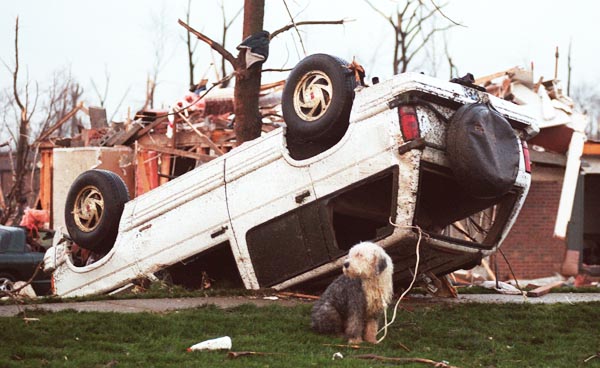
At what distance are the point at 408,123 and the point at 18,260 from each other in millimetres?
9765

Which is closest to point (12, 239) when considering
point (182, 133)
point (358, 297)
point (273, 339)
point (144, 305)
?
point (182, 133)

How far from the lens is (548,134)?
65.1 feet

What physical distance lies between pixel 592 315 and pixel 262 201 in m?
3.37

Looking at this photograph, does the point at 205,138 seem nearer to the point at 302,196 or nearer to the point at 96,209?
the point at 96,209

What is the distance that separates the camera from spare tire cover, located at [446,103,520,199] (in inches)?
329

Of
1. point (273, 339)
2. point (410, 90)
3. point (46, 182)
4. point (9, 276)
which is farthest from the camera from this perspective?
point (46, 182)

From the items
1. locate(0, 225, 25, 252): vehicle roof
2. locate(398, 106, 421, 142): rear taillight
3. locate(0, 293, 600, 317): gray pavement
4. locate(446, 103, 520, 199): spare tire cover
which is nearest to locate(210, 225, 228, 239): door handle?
locate(0, 293, 600, 317): gray pavement

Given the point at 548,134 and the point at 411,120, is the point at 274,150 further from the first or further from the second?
the point at 548,134

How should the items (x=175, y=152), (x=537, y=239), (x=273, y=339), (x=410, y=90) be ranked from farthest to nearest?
(x=537, y=239), (x=175, y=152), (x=410, y=90), (x=273, y=339)

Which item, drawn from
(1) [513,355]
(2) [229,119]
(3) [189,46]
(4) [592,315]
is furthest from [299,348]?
(3) [189,46]

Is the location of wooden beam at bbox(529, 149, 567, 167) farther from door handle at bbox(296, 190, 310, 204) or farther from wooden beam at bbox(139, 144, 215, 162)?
door handle at bbox(296, 190, 310, 204)

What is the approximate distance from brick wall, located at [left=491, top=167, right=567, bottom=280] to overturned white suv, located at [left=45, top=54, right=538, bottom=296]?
33.6ft

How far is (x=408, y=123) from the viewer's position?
332 inches

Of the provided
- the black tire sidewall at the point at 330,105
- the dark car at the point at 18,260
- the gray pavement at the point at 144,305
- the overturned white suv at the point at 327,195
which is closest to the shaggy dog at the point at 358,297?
the overturned white suv at the point at 327,195
